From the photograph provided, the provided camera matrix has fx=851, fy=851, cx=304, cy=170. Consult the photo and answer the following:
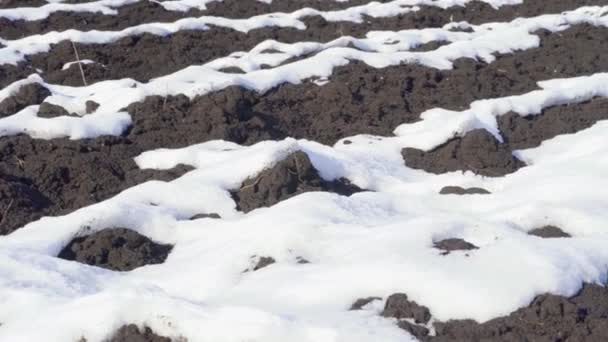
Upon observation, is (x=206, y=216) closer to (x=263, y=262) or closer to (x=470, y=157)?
(x=263, y=262)

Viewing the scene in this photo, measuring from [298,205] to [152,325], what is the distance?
1.41 m

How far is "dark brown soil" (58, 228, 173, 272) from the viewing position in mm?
4258

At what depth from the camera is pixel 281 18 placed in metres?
9.73

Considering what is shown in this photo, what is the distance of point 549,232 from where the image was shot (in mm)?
4422

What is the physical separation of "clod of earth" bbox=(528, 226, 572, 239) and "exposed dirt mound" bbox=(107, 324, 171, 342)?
2.15m

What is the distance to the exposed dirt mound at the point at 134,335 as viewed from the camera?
10.3ft

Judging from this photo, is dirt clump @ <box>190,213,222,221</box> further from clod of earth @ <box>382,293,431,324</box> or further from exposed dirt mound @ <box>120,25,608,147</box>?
clod of earth @ <box>382,293,431,324</box>

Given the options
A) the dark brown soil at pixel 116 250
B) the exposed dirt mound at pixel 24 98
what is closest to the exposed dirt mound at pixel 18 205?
the dark brown soil at pixel 116 250

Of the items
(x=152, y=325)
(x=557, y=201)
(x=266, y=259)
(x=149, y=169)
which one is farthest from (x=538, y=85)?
(x=152, y=325)

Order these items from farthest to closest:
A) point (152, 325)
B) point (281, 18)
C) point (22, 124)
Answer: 1. point (281, 18)
2. point (22, 124)
3. point (152, 325)

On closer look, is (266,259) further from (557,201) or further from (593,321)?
(557,201)

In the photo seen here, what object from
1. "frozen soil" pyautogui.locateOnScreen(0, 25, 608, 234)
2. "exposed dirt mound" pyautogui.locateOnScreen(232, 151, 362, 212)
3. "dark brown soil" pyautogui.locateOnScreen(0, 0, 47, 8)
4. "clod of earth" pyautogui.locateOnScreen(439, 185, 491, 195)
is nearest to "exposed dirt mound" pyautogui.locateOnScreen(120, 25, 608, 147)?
"frozen soil" pyautogui.locateOnScreen(0, 25, 608, 234)

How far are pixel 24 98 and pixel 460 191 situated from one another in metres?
3.51

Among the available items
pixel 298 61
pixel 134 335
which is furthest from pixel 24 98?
pixel 134 335
